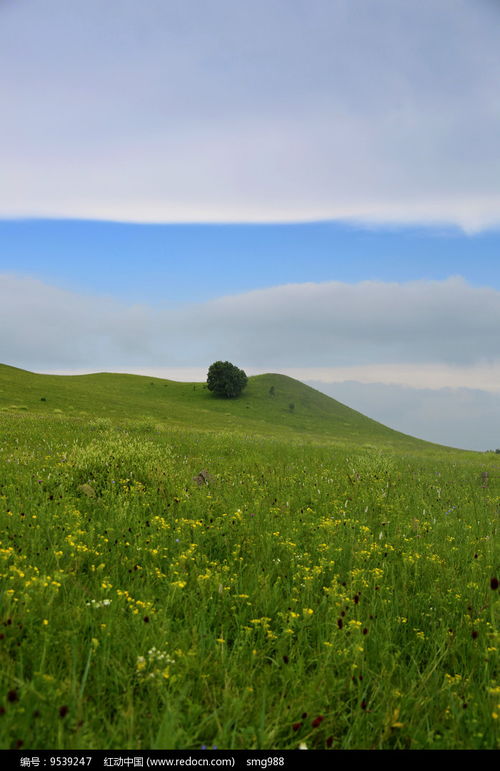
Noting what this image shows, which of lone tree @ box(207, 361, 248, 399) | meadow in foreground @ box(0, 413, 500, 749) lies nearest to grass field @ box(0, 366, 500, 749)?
meadow in foreground @ box(0, 413, 500, 749)

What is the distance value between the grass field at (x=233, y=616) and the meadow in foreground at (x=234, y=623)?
18 millimetres

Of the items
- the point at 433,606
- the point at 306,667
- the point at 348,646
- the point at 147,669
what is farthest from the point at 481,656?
the point at 147,669

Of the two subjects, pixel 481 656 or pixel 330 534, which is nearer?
pixel 481 656

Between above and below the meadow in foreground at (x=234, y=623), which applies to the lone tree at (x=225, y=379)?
above

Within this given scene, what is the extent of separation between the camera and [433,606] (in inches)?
168

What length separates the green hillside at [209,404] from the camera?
171 feet

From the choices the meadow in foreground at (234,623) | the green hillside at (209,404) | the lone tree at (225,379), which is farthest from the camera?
the lone tree at (225,379)

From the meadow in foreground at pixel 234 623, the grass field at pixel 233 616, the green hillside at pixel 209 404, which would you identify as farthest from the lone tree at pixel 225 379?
the meadow in foreground at pixel 234 623

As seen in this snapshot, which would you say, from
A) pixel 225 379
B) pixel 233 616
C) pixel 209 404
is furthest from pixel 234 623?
pixel 225 379

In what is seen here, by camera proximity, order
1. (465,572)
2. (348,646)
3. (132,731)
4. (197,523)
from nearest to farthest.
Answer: (132,731) → (348,646) → (465,572) → (197,523)

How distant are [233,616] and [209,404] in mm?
75162

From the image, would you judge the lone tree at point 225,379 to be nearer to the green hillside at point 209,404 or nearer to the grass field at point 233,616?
the green hillside at point 209,404

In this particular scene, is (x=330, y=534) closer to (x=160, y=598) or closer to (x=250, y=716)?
(x=160, y=598)

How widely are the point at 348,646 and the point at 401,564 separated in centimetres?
214
